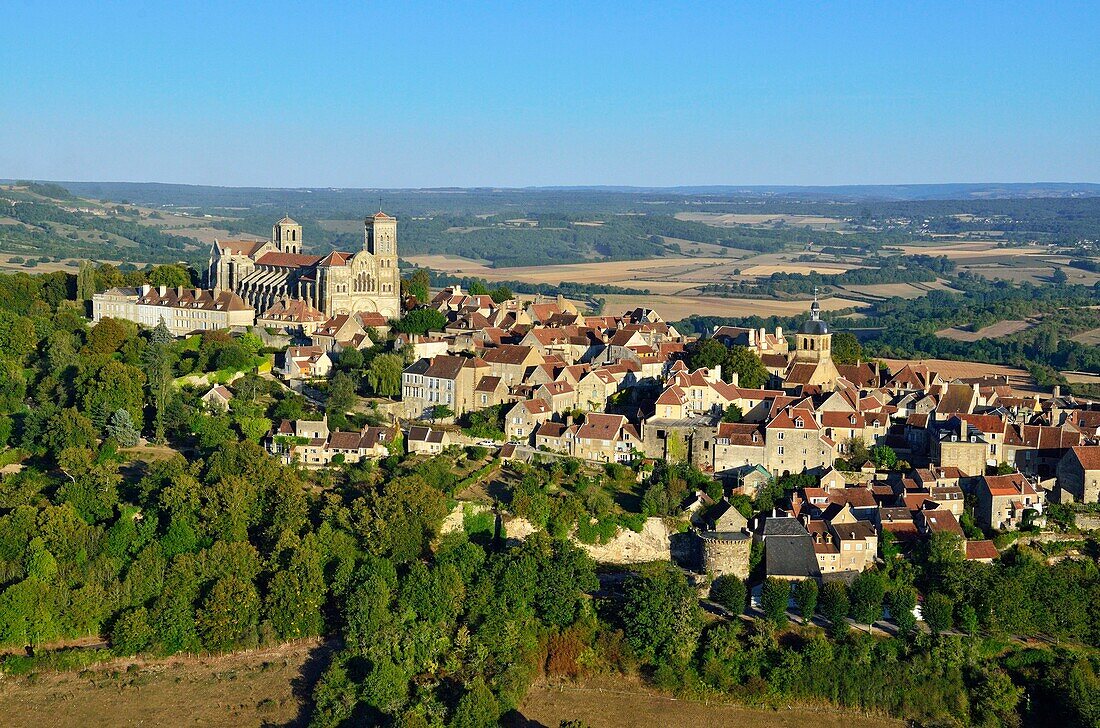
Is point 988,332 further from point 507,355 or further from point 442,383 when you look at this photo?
point 442,383

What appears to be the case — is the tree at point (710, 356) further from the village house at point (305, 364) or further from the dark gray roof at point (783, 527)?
the village house at point (305, 364)

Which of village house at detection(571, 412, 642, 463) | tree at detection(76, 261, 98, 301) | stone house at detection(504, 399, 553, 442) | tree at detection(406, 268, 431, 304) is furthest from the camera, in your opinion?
tree at detection(406, 268, 431, 304)

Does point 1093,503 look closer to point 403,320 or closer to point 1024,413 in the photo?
point 1024,413

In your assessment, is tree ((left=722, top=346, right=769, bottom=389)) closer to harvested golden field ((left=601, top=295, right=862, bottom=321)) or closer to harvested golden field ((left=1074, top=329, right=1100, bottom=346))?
harvested golden field ((left=1074, top=329, right=1100, bottom=346))

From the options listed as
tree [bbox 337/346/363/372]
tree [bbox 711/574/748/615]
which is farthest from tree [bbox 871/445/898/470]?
tree [bbox 337/346/363/372]

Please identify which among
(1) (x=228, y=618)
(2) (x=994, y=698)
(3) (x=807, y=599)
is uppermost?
(3) (x=807, y=599)

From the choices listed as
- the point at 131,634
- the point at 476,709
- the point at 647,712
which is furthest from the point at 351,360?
the point at 647,712
